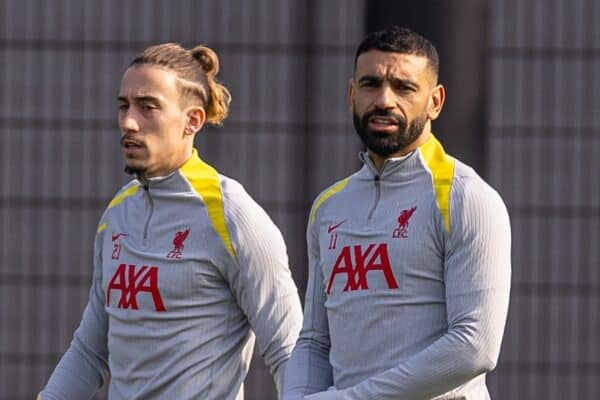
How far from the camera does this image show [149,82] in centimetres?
464

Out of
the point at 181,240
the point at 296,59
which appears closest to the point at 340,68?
the point at 296,59

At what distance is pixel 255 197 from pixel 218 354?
4546mm

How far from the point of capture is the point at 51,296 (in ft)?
30.2

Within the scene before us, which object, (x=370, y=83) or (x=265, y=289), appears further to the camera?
(x=265, y=289)

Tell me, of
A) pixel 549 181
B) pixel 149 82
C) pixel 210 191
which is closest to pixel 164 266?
pixel 210 191

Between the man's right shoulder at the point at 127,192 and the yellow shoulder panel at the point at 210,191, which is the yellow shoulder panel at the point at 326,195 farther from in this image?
the man's right shoulder at the point at 127,192

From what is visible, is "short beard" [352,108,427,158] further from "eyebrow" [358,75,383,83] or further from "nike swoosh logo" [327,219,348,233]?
"nike swoosh logo" [327,219,348,233]

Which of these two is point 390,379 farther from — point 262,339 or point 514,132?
point 514,132

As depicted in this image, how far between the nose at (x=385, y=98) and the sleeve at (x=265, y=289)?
2.13 ft

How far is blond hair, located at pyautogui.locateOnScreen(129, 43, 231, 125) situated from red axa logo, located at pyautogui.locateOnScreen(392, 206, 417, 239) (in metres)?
0.88

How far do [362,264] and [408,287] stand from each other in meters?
0.13

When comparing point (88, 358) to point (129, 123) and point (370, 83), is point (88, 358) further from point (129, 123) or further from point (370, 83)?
point (370, 83)

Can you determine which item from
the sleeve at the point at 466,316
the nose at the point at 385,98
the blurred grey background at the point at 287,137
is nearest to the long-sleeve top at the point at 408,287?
the sleeve at the point at 466,316

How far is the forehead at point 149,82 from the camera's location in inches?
182
